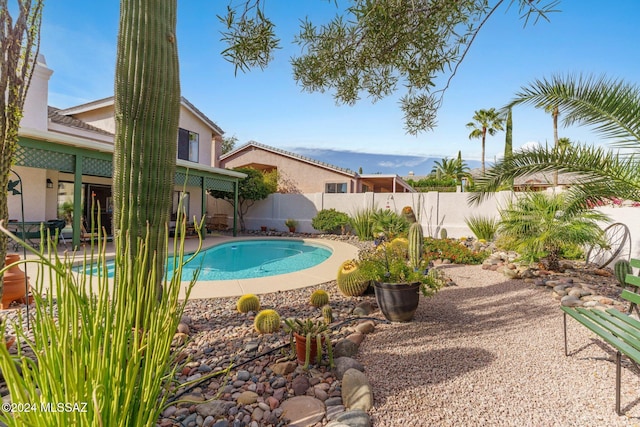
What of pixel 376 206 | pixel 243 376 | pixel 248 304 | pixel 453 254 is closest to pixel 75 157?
pixel 248 304

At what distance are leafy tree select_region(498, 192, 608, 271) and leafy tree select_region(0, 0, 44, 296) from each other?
790 centimetres

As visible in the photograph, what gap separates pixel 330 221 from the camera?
16172 millimetres

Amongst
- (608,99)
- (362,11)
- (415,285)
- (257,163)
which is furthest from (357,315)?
(257,163)

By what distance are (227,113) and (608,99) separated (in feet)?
24.9

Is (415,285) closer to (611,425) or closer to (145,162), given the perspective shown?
(611,425)

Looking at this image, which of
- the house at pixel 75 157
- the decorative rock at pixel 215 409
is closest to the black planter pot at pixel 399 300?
the decorative rock at pixel 215 409

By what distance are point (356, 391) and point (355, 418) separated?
31 cm

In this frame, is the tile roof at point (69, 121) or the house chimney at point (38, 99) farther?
the tile roof at point (69, 121)

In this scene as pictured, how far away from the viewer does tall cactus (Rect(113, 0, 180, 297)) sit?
11.1 feet

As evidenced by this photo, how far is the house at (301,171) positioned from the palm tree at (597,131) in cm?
1492

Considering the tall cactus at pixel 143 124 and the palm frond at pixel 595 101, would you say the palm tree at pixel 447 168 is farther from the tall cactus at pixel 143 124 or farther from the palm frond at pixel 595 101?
the tall cactus at pixel 143 124

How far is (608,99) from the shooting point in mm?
4812

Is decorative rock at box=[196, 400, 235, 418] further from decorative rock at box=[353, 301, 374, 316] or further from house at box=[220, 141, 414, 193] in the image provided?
house at box=[220, 141, 414, 193]

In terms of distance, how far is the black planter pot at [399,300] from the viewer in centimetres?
429
